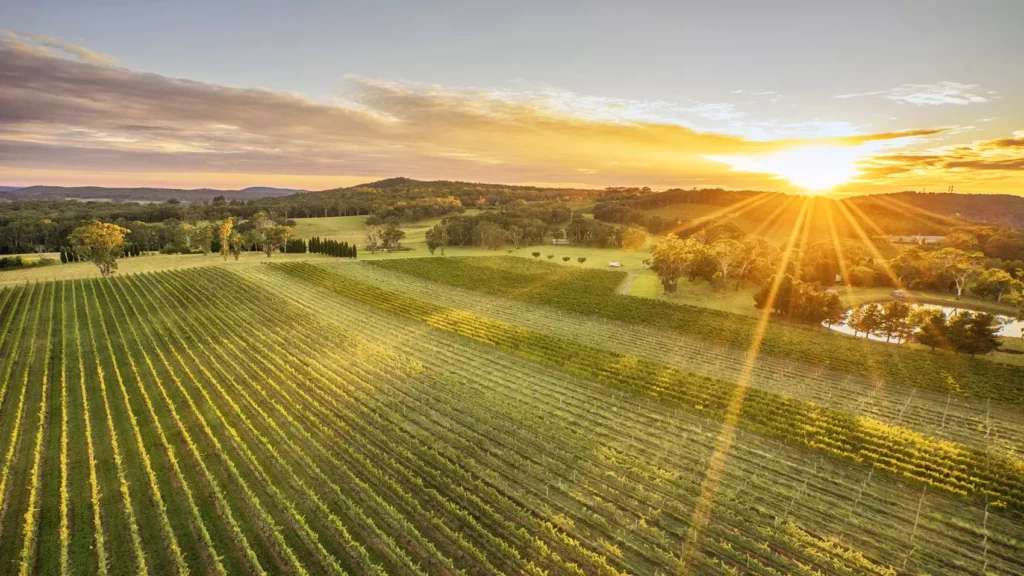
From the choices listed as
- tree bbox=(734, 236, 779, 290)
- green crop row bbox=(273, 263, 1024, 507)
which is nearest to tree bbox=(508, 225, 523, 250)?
tree bbox=(734, 236, 779, 290)

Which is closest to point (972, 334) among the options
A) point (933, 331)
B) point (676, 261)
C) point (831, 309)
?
point (933, 331)

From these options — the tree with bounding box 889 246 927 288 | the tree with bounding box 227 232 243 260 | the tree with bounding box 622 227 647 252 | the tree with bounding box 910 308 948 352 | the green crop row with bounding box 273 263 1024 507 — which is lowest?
the green crop row with bounding box 273 263 1024 507

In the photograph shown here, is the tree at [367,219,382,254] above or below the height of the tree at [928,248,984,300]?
above

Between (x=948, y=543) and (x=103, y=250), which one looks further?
(x=103, y=250)

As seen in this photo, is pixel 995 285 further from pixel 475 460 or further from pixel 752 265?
pixel 475 460

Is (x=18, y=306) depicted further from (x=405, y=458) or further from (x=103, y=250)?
(x=405, y=458)

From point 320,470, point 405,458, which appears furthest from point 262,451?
point 405,458

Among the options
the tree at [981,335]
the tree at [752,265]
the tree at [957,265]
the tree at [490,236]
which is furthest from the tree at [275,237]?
the tree at [957,265]

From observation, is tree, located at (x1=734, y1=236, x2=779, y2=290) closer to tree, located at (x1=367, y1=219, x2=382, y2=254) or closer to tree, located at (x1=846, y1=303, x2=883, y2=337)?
tree, located at (x1=846, y1=303, x2=883, y2=337)
